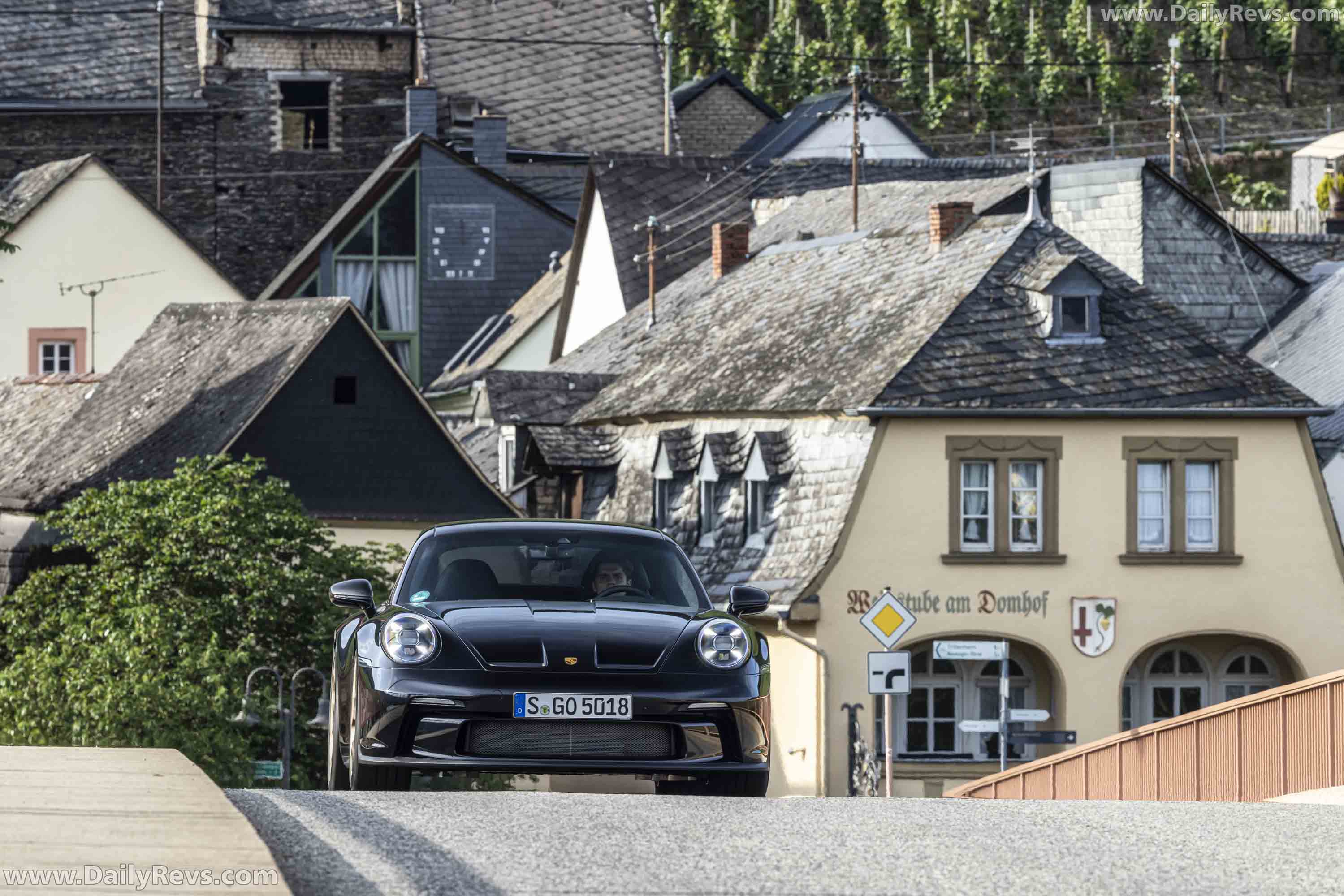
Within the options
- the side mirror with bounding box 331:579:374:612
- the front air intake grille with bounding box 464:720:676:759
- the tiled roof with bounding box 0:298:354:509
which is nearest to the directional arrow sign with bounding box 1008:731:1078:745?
the tiled roof with bounding box 0:298:354:509

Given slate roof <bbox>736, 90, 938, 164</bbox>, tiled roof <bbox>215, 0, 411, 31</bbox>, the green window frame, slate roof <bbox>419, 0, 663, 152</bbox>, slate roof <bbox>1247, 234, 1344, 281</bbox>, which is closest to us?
slate roof <bbox>1247, 234, 1344, 281</bbox>

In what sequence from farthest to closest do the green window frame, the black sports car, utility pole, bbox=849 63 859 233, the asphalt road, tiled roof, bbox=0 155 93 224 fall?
1. the green window frame
2. tiled roof, bbox=0 155 93 224
3. utility pole, bbox=849 63 859 233
4. the black sports car
5. the asphalt road

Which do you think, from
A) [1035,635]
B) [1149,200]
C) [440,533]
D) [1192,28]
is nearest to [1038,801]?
[440,533]

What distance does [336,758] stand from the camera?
13.9 meters

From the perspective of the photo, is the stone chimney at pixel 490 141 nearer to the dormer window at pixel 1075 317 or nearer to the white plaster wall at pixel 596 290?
the white plaster wall at pixel 596 290

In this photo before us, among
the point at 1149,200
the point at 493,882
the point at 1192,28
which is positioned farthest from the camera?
the point at 1192,28

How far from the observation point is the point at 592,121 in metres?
69.3

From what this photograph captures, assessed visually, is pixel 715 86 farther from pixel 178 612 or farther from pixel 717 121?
pixel 178 612

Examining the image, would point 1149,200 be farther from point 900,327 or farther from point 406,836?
point 406,836

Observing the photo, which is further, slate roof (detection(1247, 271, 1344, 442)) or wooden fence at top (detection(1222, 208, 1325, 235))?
wooden fence at top (detection(1222, 208, 1325, 235))

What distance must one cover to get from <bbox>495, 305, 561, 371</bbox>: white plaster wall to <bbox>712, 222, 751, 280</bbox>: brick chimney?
10161mm

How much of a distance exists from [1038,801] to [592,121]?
187 feet

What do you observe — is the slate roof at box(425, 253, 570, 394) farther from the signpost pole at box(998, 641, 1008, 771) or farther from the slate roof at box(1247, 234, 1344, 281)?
the signpost pole at box(998, 641, 1008, 771)

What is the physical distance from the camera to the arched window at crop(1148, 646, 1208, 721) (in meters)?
39.5
